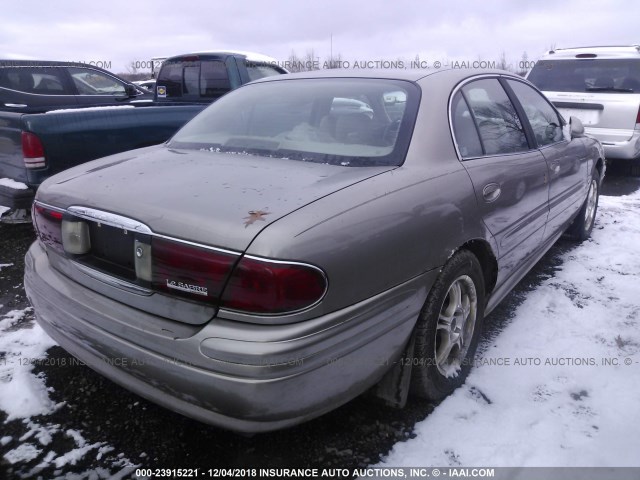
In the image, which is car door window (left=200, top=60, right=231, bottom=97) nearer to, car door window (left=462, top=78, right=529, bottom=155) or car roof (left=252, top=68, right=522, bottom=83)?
car roof (left=252, top=68, right=522, bottom=83)

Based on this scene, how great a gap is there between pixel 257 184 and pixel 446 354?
4.03 feet

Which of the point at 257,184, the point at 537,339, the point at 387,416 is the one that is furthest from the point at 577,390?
the point at 257,184

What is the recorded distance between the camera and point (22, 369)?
2482 millimetres

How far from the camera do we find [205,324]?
1.58 meters

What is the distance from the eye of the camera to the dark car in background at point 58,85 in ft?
20.4

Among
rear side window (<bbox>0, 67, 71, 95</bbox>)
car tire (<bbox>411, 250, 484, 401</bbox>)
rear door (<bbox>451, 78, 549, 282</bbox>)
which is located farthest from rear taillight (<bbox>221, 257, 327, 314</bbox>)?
rear side window (<bbox>0, 67, 71, 95</bbox>)

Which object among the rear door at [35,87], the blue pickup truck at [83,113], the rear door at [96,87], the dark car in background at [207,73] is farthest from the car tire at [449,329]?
the rear door at [96,87]

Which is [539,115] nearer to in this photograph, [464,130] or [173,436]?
[464,130]

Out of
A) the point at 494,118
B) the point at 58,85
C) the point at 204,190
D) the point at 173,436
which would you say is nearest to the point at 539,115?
the point at 494,118

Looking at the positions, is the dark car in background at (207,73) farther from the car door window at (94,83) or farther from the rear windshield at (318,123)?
the rear windshield at (318,123)

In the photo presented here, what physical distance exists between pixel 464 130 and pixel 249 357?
5.25 feet

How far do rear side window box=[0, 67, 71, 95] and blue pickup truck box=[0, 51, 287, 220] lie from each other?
0.01 metres

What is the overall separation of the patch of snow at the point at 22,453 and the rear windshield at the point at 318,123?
1.50 meters

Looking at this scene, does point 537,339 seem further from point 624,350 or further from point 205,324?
point 205,324
